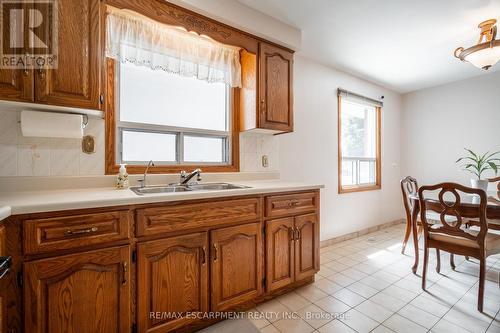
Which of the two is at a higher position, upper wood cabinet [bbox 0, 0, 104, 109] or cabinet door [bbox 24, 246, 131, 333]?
upper wood cabinet [bbox 0, 0, 104, 109]

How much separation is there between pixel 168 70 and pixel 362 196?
3.28 m

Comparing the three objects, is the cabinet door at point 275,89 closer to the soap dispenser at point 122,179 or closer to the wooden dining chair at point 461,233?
the soap dispenser at point 122,179

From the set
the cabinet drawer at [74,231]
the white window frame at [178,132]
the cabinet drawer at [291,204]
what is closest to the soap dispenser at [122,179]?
the white window frame at [178,132]

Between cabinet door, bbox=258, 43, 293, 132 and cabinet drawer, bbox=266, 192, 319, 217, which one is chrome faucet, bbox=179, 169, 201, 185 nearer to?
cabinet drawer, bbox=266, 192, 319, 217

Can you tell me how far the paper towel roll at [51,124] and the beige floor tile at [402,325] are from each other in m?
2.45

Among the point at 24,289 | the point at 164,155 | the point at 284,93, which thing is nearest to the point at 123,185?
the point at 164,155

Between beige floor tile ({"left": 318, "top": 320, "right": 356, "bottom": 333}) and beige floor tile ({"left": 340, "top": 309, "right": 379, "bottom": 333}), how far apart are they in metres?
0.04

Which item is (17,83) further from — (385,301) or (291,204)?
(385,301)

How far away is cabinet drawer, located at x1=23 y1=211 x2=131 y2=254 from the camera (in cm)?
101

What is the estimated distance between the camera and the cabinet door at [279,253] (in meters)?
1.76

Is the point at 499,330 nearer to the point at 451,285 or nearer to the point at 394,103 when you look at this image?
the point at 451,285

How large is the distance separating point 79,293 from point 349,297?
192 centimetres

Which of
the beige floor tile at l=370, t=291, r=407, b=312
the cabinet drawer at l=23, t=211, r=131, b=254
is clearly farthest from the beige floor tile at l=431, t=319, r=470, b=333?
the cabinet drawer at l=23, t=211, r=131, b=254

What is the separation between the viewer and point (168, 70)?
1.86m
